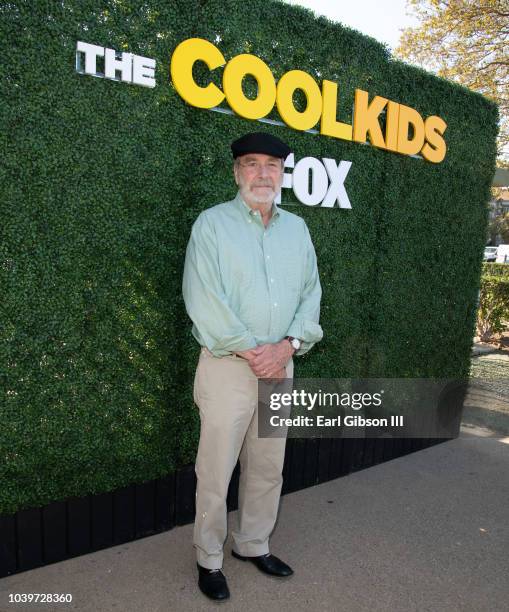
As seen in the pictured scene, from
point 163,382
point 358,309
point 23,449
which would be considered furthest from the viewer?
point 358,309

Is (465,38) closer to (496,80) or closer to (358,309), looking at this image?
(496,80)

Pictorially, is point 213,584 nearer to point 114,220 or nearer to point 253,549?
point 253,549

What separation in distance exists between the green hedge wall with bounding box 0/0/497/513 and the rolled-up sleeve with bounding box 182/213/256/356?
505 millimetres

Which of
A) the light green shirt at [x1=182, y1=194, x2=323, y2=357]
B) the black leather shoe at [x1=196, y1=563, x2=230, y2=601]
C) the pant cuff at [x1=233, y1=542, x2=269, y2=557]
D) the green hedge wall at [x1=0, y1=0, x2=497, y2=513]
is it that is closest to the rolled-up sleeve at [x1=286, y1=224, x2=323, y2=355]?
the light green shirt at [x1=182, y1=194, x2=323, y2=357]

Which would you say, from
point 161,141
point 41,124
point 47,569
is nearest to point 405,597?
point 47,569

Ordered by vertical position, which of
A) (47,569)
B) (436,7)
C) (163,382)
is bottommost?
(47,569)

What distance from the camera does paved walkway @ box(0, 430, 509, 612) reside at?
294cm

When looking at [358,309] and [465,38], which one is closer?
[358,309]

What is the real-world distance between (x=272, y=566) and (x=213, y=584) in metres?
0.38

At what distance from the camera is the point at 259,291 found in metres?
2.93

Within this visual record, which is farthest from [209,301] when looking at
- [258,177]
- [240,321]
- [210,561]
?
[210,561]

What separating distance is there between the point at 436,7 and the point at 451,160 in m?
9.28

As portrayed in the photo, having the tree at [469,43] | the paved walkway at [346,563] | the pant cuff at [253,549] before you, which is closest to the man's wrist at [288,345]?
the pant cuff at [253,549]

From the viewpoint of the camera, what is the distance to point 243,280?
291cm
